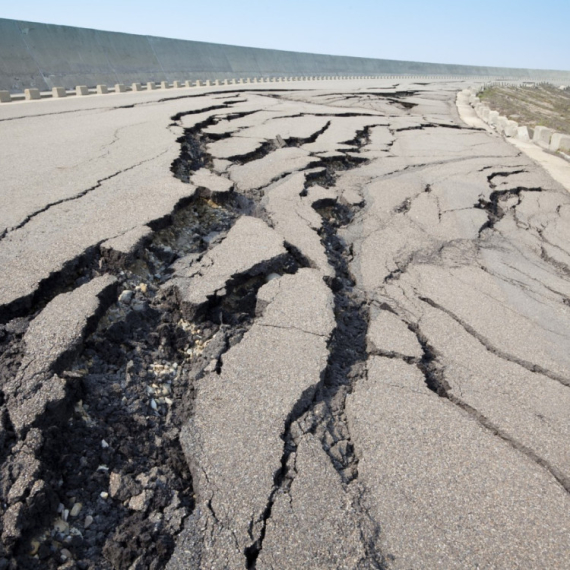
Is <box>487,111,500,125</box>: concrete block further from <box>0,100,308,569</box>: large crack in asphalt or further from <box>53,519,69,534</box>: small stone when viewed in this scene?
<box>53,519,69,534</box>: small stone

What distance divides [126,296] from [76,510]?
1.26 m

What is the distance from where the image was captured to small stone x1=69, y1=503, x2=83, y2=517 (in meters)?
1.47

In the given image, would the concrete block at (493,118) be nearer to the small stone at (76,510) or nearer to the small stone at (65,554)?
the small stone at (76,510)

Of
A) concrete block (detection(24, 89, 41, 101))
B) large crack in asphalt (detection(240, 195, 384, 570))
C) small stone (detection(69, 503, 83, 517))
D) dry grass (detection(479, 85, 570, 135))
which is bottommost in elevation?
dry grass (detection(479, 85, 570, 135))

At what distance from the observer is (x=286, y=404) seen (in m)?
1.87

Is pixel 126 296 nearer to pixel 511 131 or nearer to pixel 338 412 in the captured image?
pixel 338 412

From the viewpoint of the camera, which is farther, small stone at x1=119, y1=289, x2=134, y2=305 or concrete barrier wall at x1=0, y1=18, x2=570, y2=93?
concrete barrier wall at x1=0, y1=18, x2=570, y2=93

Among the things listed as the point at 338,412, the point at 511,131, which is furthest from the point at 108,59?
the point at 338,412

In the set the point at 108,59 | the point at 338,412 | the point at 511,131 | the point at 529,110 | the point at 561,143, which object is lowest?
the point at 529,110

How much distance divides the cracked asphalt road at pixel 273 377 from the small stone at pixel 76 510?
0.01 meters

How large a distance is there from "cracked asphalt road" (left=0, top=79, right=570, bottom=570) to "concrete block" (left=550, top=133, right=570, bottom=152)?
4.02 m

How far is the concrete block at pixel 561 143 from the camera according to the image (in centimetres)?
759

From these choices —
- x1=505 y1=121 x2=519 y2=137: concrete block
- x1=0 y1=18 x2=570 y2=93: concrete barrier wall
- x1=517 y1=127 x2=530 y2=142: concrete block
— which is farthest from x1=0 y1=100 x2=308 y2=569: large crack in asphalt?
x1=0 y1=18 x2=570 y2=93: concrete barrier wall

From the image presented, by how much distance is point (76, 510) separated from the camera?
4.84 ft
